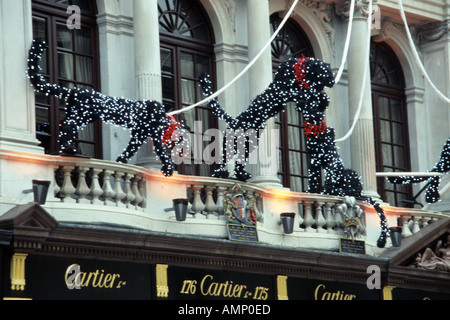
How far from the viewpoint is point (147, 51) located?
21641 mm

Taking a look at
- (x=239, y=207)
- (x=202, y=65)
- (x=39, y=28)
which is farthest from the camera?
(x=202, y=65)

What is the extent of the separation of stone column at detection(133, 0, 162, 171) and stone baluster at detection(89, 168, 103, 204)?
2.04 meters

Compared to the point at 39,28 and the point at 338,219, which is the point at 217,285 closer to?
the point at 338,219

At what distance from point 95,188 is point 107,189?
231 mm

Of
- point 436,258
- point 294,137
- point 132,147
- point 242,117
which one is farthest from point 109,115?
point 436,258

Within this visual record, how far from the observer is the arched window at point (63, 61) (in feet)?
69.8

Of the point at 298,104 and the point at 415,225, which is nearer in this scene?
the point at 298,104

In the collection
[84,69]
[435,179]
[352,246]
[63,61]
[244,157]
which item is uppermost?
[63,61]

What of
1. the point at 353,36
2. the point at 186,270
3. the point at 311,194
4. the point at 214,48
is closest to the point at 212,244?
the point at 186,270

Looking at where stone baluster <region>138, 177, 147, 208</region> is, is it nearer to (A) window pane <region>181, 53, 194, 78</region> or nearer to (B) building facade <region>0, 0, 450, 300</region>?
(B) building facade <region>0, 0, 450, 300</region>

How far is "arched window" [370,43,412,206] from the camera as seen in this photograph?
92.1 feet

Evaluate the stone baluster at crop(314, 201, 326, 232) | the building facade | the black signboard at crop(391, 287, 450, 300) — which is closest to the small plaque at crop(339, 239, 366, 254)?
the building facade

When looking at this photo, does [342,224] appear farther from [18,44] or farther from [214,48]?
[18,44]

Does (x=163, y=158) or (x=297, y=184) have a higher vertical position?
(x=163, y=158)
